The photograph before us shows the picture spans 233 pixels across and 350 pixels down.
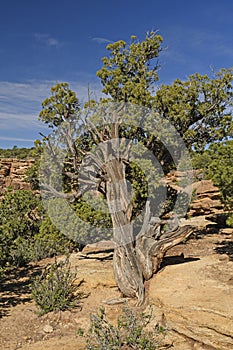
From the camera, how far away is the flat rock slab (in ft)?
18.2

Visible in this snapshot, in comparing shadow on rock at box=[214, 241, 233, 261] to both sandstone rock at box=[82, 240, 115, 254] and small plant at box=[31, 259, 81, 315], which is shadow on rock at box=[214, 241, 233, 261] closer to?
sandstone rock at box=[82, 240, 115, 254]

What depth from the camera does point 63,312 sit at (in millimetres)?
7812

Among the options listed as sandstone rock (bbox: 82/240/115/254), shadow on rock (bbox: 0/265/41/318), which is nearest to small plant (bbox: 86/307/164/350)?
shadow on rock (bbox: 0/265/41/318)

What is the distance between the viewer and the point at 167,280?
25.8 ft

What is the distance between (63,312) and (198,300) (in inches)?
133

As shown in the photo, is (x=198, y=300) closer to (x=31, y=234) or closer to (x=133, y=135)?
(x=133, y=135)

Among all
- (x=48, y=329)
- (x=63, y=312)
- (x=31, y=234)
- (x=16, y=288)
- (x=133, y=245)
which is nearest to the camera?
(x=48, y=329)

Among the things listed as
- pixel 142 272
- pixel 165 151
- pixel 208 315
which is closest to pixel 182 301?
pixel 208 315

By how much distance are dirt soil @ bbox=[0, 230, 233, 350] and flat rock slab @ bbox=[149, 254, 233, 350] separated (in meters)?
0.70

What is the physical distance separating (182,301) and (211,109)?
7228 mm

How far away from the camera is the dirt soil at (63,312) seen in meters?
6.54

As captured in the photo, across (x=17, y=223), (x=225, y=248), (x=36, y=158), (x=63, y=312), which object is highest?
(x=36, y=158)

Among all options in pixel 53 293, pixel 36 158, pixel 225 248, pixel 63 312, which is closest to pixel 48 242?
pixel 36 158

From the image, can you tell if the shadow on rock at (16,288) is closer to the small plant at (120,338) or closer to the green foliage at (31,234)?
the green foliage at (31,234)
